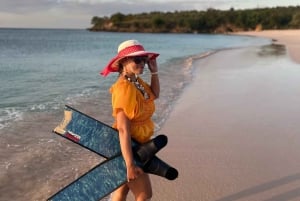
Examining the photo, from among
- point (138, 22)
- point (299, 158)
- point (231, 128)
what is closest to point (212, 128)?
point (231, 128)

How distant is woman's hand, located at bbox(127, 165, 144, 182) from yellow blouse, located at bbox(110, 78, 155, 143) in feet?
0.71

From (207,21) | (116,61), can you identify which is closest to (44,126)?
(116,61)

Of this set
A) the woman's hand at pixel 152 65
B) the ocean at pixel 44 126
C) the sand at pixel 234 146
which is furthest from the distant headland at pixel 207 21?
the woman's hand at pixel 152 65

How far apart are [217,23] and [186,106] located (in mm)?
101316

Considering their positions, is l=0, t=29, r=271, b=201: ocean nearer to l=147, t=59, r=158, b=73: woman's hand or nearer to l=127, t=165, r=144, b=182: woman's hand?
Result: l=127, t=165, r=144, b=182: woman's hand

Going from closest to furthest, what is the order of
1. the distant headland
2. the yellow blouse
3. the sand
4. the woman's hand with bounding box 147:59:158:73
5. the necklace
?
the yellow blouse < the necklace < the woman's hand with bounding box 147:59:158:73 < the sand < the distant headland

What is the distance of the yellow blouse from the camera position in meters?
2.78

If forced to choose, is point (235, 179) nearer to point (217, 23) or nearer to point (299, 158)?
point (299, 158)

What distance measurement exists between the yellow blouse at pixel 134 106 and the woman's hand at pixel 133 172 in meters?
0.21

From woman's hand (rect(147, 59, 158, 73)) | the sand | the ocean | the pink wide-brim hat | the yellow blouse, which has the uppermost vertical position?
the pink wide-brim hat

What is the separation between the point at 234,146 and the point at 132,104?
3.12 metres

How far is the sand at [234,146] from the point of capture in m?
4.20

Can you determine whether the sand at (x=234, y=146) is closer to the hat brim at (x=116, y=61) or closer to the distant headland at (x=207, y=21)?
the hat brim at (x=116, y=61)

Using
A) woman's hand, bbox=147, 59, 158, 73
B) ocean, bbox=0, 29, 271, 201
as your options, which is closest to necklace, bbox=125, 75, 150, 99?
woman's hand, bbox=147, 59, 158, 73
